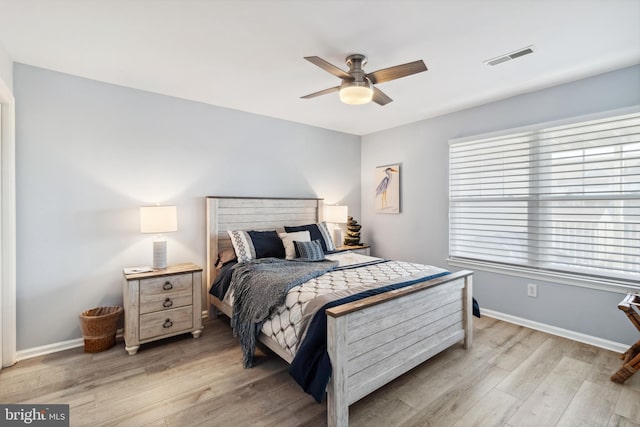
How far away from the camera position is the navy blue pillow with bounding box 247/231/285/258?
332 cm

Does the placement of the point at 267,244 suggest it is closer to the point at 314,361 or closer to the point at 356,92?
the point at 314,361

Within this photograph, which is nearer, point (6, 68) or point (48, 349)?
point (6, 68)

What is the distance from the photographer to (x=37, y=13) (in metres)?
1.93


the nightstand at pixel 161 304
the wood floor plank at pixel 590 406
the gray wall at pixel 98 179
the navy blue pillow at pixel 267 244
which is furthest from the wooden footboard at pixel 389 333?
the gray wall at pixel 98 179

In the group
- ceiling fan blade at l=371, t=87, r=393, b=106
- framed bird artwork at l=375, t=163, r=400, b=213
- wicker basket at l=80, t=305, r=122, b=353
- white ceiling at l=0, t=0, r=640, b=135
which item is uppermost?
→ white ceiling at l=0, t=0, r=640, b=135

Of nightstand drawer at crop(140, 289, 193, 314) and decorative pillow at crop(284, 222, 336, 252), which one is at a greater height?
decorative pillow at crop(284, 222, 336, 252)

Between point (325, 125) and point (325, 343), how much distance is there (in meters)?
3.37

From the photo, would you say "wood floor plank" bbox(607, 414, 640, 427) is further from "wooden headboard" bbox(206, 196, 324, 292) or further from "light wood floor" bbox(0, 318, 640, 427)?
"wooden headboard" bbox(206, 196, 324, 292)

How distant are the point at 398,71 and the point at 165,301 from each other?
279 cm

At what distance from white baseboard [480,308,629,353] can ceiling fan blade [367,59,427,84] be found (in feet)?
9.43

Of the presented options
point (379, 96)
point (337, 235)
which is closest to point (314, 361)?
point (379, 96)

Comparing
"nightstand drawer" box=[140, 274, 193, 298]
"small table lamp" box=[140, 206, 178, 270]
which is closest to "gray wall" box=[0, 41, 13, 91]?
"small table lamp" box=[140, 206, 178, 270]

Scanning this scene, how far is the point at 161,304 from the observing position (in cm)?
279

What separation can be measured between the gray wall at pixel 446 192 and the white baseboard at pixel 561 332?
0.14ft
